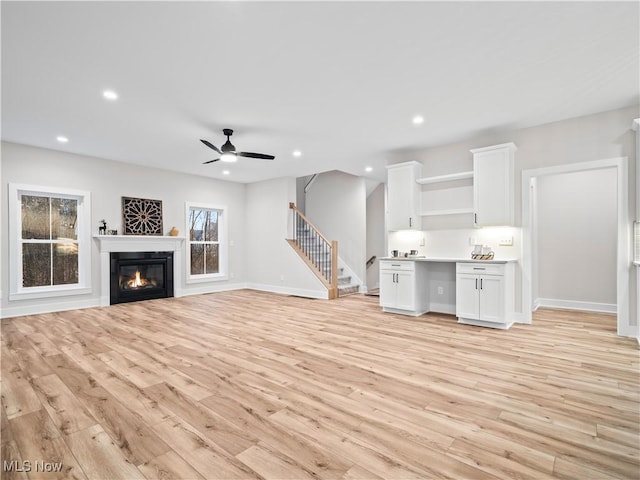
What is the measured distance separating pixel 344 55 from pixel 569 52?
202 centimetres

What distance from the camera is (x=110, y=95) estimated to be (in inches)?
146

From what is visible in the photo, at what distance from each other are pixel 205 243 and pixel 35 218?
3336mm

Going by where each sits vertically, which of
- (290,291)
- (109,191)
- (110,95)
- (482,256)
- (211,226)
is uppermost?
(110,95)

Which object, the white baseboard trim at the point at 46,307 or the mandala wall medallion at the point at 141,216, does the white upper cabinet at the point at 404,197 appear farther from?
the white baseboard trim at the point at 46,307

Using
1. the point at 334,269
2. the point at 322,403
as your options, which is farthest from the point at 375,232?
the point at 322,403

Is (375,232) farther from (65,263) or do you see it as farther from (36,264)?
(36,264)

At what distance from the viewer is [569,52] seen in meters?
2.93

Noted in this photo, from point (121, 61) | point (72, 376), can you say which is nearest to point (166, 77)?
point (121, 61)

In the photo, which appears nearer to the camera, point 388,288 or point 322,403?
point 322,403

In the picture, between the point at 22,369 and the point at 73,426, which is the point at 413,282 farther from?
the point at 22,369

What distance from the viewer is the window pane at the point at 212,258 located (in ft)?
27.5

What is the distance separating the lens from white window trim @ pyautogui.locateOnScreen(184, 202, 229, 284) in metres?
7.71

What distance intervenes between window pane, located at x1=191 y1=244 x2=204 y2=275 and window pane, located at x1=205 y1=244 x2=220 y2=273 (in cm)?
14

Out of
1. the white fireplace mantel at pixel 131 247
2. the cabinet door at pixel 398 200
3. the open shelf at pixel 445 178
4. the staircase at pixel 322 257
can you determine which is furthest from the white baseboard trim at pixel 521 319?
the white fireplace mantel at pixel 131 247
